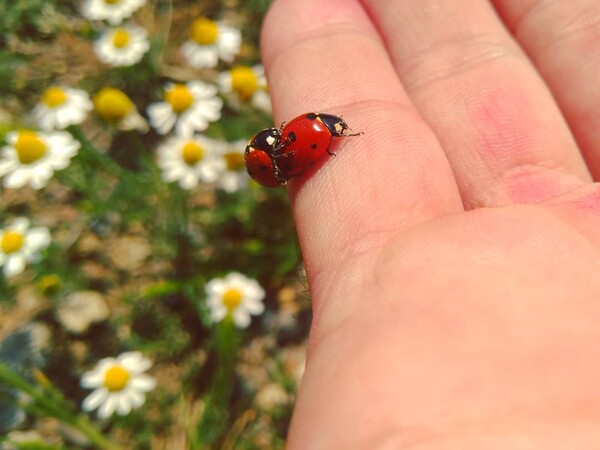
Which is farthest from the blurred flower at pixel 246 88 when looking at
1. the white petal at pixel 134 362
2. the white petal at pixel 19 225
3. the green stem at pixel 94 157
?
the white petal at pixel 134 362

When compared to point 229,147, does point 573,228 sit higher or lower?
higher

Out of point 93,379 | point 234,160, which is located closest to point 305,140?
point 234,160

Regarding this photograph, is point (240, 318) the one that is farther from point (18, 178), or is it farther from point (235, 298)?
point (18, 178)

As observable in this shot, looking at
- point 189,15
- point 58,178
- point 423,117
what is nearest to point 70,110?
point 58,178

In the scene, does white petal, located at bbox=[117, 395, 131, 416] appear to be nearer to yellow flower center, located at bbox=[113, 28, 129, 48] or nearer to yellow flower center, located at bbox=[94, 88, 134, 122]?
yellow flower center, located at bbox=[94, 88, 134, 122]

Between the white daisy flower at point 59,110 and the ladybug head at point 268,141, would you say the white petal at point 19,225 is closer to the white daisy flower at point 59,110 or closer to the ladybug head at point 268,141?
the white daisy flower at point 59,110

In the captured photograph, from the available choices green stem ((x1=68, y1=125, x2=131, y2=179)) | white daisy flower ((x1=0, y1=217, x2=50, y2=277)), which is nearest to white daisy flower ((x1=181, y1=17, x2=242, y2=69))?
green stem ((x1=68, y1=125, x2=131, y2=179))

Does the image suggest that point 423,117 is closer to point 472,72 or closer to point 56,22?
point 472,72
